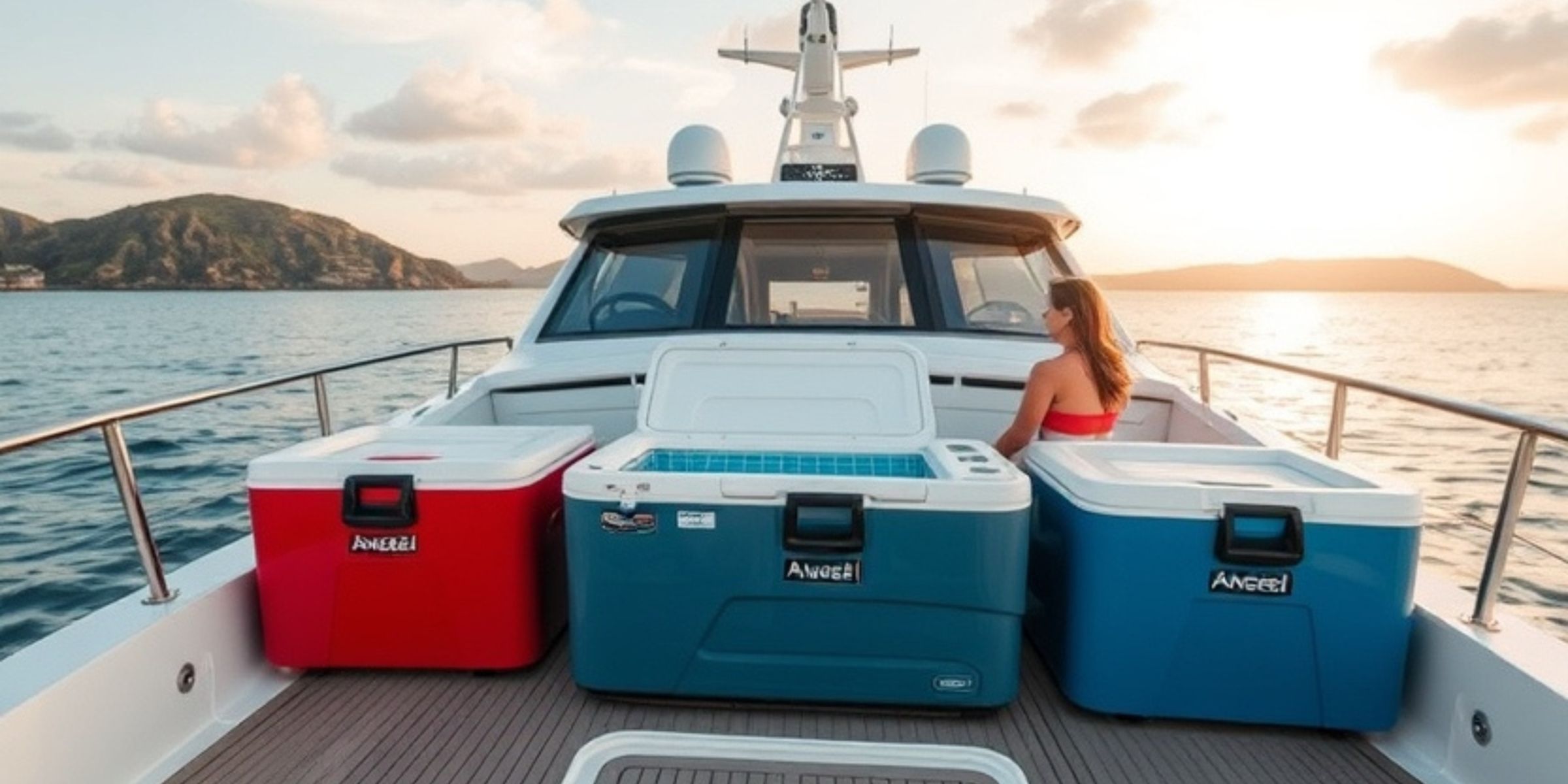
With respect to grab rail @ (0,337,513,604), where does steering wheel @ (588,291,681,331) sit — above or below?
above

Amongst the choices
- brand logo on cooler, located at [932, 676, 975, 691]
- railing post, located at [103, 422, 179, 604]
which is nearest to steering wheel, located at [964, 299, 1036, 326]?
brand logo on cooler, located at [932, 676, 975, 691]

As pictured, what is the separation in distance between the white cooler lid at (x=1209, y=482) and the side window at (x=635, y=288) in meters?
1.79

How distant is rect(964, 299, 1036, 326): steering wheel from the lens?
3.99m

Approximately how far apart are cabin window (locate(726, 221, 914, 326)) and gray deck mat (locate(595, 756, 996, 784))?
2.10 meters

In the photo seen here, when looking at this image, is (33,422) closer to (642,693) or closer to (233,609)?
(233,609)

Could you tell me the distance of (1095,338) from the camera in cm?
300

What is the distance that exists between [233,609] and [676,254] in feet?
7.37

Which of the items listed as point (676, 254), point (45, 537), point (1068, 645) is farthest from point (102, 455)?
point (1068, 645)

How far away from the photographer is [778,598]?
235 cm

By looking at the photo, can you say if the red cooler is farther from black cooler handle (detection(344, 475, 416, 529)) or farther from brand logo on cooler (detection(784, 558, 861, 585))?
brand logo on cooler (detection(784, 558, 861, 585))

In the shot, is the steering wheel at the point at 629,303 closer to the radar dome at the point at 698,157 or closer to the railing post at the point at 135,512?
the radar dome at the point at 698,157

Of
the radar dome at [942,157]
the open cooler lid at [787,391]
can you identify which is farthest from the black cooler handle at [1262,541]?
the radar dome at [942,157]

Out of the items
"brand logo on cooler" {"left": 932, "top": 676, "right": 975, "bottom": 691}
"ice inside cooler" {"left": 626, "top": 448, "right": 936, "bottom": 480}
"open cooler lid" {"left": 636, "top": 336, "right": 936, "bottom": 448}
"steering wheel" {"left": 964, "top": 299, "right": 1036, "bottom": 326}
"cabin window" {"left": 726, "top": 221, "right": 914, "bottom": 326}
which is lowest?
"brand logo on cooler" {"left": 932, "top": 676, "right": 975, "bottom": 691}

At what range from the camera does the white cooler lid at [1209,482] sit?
7.34 ft
